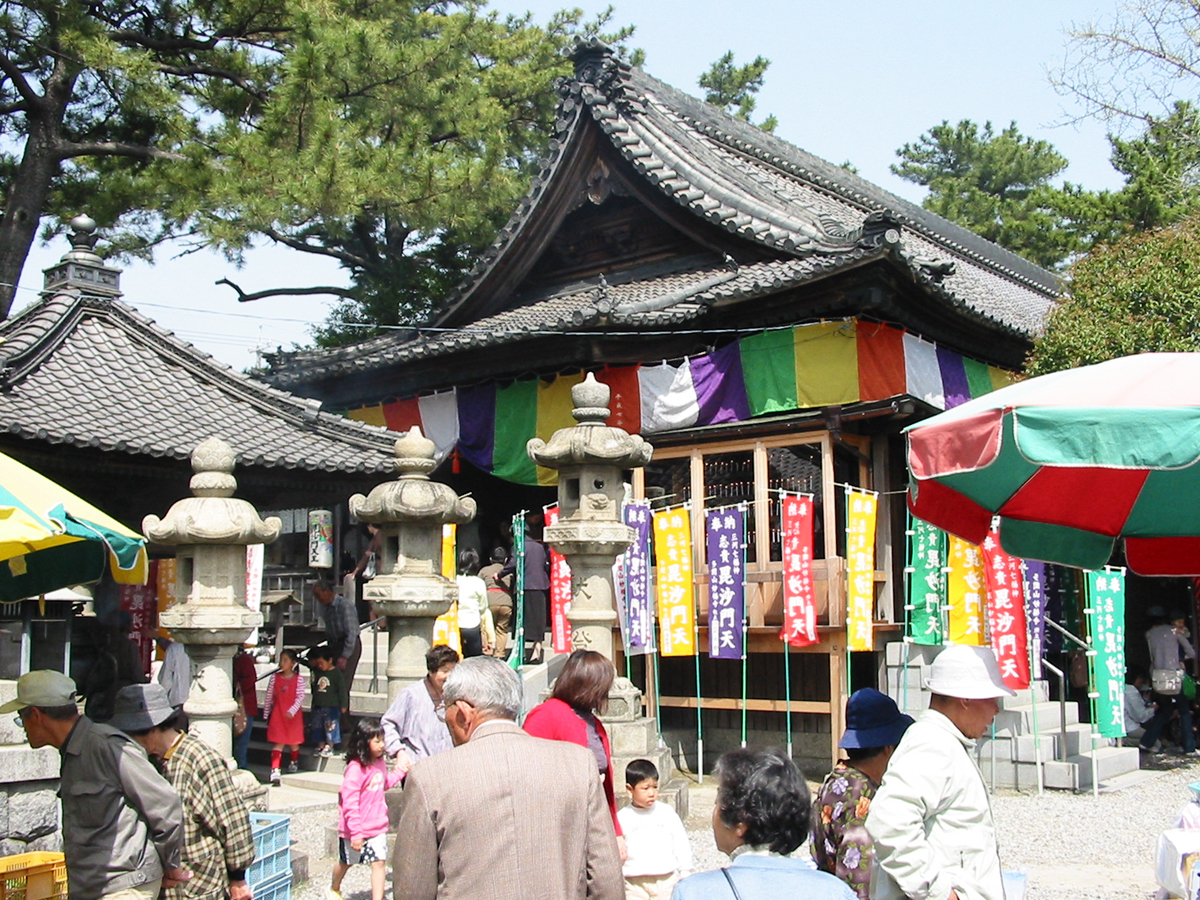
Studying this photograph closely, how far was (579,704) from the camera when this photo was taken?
16.5 ft

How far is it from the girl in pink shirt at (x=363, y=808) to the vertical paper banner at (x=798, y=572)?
19.1 feet

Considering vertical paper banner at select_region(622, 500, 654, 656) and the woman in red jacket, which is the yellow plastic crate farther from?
vertical paper banner at select_region(622, 500, 654, 656)

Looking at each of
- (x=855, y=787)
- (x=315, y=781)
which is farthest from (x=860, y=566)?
(x=855, y=787)

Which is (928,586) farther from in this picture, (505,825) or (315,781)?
(505,825)

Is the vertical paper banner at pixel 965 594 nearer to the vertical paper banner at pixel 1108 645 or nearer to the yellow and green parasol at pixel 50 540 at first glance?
the vertical paper banner at pixel 1108 645

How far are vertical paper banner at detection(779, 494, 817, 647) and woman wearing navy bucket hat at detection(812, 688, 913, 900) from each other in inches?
293

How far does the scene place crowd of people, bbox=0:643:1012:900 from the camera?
11.0 ft

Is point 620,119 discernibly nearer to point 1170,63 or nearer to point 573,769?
point 1170,63

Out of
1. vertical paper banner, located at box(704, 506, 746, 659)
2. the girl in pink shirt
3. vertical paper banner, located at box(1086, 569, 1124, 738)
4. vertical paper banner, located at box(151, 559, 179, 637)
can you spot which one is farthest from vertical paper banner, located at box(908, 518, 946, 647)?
vertical paper banner, located at box(151, 559, 179, 637)

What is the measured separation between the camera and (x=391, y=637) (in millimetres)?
9352

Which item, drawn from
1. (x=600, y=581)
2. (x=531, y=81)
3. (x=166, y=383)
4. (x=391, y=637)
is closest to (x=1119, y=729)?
(x=600, y=581)

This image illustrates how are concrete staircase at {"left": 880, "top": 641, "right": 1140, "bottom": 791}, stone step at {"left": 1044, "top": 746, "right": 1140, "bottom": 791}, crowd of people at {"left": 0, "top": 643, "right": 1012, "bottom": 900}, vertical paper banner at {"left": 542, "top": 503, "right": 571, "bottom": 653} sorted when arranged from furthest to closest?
1. vertical paper banner at {"left": 542, "top": 503, "right": 571, "bottom": 653}
2. concrete staircase at {"left": 880, "top": 641, "right": 1140, "bottom": 791}
3. stone step at {"left": 1044, "top": 746, "right": 1140, "bottom": 791}
4. crowd of people at {"left": 0, "top": 643, "right": 1012, "bottom": 900}

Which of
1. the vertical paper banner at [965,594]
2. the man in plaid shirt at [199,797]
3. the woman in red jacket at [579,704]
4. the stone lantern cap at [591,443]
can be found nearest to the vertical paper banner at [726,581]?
the vertical paper banner at [965,594]

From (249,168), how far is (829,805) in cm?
1467
